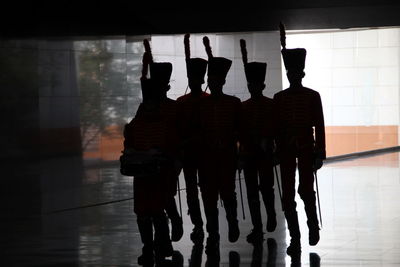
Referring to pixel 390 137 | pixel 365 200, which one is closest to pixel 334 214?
pixel 365 200

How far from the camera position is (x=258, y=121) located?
1117 centimetres

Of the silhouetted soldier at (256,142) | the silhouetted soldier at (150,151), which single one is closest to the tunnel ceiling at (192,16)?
the silhouetted soldier at (256,142)

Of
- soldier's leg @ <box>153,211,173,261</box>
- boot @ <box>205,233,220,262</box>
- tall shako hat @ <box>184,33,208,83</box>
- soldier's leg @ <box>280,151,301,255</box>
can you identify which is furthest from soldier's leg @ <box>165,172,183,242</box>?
soldier's leg @ <box>153,211,173,261</box>

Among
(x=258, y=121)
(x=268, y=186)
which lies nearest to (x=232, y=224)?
(x=268, y=186)

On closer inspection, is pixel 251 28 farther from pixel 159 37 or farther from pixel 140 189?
pixel 140 189

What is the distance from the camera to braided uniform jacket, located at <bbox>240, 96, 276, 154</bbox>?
436 inches

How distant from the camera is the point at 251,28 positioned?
1538 cm

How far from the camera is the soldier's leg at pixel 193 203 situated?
443 inches

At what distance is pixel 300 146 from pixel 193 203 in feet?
5.71

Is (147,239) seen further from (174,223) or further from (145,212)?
(174,223)

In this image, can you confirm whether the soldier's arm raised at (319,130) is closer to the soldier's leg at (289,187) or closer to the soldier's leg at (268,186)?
the soldier's leg at (289,187)

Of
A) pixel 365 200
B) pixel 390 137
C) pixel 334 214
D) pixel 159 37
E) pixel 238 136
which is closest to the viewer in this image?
pixel 238 136

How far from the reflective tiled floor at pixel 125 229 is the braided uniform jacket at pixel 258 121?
991 mm

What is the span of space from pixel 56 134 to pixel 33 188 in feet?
2.90
